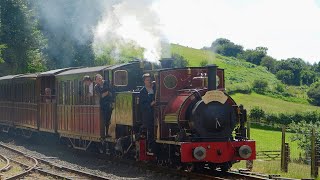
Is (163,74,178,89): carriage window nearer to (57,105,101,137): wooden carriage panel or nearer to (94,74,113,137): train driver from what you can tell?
(94,74,113,137): train driver

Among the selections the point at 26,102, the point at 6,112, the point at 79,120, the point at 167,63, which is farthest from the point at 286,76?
the point at 167,63

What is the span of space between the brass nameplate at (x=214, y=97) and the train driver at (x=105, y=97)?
154 inches

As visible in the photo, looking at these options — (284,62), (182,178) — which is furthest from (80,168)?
(284,62)

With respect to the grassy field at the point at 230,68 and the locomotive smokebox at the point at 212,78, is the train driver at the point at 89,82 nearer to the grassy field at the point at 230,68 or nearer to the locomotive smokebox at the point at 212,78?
the locomotive smokebox at the point at 212,78

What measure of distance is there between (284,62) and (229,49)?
1814cm

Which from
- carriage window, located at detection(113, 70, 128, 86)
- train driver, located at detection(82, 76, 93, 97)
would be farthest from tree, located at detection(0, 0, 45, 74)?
carriage window, located at detection(113, 70, 128, 86)

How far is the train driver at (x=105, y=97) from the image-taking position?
15258mm

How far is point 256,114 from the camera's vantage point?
245ft

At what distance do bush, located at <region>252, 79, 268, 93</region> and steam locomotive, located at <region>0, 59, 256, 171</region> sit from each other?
260ft

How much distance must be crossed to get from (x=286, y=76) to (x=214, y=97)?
→ 436 ft

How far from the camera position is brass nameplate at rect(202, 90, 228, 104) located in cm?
1228

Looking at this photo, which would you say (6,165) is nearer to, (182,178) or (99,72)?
(99,72)

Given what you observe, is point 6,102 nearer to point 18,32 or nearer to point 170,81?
point 18,32

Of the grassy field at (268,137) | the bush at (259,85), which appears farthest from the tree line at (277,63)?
the grassy field at (268,137)
